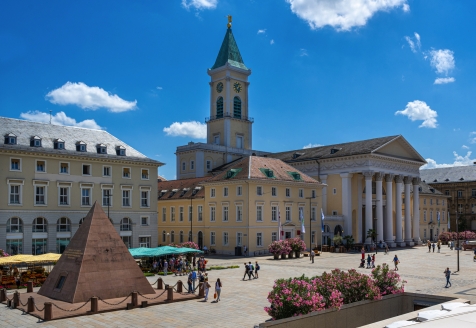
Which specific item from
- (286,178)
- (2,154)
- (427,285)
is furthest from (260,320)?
(286,178)

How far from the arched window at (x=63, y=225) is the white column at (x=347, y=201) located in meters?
39.0

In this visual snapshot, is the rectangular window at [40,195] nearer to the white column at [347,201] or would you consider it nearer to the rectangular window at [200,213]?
the rectangular window at [200,213]

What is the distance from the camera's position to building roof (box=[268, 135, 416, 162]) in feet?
246

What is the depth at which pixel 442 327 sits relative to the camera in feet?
41.3

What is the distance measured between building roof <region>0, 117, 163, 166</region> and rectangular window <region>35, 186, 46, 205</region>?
3.63 meters

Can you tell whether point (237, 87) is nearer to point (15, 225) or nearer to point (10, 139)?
point (10, 139)

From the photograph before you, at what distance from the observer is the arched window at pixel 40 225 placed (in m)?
49.8

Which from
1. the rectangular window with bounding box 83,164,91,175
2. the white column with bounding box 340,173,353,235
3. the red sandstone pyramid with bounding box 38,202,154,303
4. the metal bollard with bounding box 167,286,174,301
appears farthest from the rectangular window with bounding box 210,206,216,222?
the metal bollard with bounding box 167,286,174,301

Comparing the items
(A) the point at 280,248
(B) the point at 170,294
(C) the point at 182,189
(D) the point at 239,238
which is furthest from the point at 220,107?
(B) the point at 170,294

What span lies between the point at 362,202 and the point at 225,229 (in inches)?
1032

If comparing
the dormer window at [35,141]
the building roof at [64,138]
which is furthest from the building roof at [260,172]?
the dormer window at [35,141]

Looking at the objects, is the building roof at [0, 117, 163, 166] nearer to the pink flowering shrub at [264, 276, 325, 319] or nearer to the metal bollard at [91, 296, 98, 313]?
the metal bollard at [91, 296, 98, 313]

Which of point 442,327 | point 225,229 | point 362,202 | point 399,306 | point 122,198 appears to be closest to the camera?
point 442,327

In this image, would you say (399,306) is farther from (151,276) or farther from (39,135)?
(39,135)
